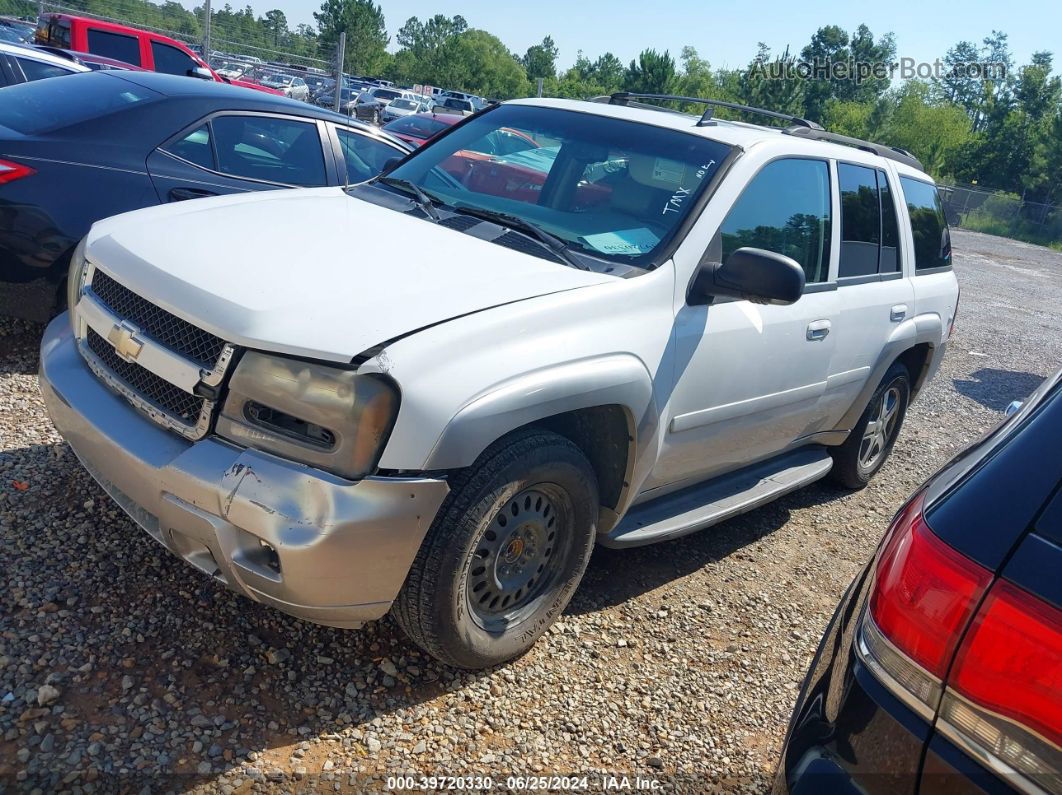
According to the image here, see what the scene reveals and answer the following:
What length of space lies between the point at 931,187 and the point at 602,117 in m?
2.52

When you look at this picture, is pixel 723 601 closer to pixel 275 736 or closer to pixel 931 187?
pixel 275 736

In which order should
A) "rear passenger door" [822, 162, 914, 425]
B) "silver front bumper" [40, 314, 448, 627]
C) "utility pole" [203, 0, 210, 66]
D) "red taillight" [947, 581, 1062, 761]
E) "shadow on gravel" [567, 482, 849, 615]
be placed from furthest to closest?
"utility pole" [203, 0, 210, 66] → "rear passenger door" [822, 162, 914, 425] → "shadow on gravel" [567, 482, 849, 615] → "silver front bumper" [40, 314, 448, 627] → "red taillight" [947, 581, 1062, 761]

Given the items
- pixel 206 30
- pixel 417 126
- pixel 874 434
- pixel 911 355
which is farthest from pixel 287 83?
pixel 874 434

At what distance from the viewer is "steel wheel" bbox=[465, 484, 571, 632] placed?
9.43 ft

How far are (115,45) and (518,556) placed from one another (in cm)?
1499

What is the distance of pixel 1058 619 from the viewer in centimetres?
137

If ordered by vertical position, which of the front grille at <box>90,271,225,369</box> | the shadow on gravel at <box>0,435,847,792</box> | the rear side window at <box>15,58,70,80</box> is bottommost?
the shadow on gravel at <box>0,435,847,792</box>

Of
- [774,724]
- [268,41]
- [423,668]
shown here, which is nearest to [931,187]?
[774,724]

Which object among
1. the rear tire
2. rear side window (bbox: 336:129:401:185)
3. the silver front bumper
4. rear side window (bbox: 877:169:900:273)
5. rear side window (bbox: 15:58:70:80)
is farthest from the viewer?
rear side window (bbox: 15:58:70:80)

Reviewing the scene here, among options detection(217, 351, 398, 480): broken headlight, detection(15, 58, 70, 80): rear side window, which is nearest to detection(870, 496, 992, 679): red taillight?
detection(217, 351, 398, 480): broken headlight

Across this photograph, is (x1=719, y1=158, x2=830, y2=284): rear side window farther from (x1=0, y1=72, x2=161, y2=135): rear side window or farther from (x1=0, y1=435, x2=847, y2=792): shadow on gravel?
(x1=0, y1=72, x2=161, y2=135): rear side window

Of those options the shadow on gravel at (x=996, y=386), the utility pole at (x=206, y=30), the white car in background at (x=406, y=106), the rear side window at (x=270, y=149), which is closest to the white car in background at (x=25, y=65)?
the rear side window at (x=270, y=149)

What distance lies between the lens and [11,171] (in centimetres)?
443

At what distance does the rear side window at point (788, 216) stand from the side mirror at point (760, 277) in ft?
0.90
